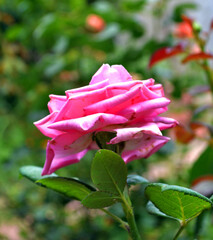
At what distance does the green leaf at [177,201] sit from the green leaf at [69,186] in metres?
0.06

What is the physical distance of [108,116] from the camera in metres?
0.31

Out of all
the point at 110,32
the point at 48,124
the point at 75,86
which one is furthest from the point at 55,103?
the point at 75,86

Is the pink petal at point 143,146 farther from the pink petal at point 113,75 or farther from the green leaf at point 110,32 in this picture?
the green leaf at point 110,32

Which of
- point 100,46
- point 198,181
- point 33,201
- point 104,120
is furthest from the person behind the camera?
point 33,201

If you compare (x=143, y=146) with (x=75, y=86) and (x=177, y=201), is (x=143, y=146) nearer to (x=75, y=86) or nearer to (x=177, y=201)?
(x=177, y=201)

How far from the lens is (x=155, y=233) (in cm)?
117

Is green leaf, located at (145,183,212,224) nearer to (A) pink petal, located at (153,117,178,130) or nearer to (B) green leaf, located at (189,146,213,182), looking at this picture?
(A) pink petal, located at (153,117,178,130)

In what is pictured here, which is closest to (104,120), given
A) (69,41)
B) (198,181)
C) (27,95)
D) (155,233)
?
(198,181)

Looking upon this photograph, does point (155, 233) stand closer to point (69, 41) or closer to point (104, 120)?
point (69, 41)

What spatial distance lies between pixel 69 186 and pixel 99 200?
43 mm

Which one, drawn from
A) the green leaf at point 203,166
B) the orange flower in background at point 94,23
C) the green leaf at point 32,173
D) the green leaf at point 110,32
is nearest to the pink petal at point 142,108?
the green leaf at point 32,173

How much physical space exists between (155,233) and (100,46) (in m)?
0.62

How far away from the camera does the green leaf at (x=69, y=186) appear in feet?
1.14

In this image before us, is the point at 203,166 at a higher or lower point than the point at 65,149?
lower
